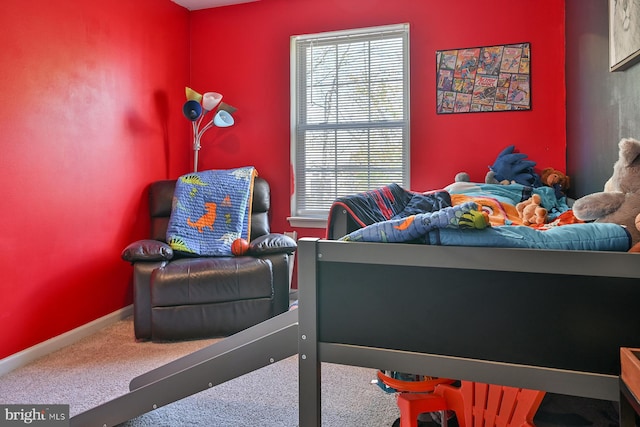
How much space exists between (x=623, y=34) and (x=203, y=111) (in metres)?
2.81

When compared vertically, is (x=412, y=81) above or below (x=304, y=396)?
above

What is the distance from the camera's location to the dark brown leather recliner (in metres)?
2.72

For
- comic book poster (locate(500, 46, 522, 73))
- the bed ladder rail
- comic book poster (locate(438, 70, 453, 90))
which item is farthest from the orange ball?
comic book poster (locate(500, 46, 522, 73))

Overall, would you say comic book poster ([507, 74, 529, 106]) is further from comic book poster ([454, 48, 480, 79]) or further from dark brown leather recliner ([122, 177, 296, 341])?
dark brown leather recliner ([122, 177, 296, 341])

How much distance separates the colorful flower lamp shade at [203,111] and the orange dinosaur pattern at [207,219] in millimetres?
604

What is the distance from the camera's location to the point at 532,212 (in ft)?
7.35

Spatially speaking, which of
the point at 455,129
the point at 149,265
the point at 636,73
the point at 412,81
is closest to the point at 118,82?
the point at 149,265

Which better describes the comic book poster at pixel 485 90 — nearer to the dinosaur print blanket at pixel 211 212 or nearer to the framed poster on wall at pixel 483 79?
the framed poster on wall at pixel 483 79

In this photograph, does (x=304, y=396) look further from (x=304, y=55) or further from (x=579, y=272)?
(x=304, y=55)

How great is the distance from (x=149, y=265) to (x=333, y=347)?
1.94m

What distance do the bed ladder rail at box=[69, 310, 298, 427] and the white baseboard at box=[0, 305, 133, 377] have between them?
1.10m

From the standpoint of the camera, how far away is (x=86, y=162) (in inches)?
116
